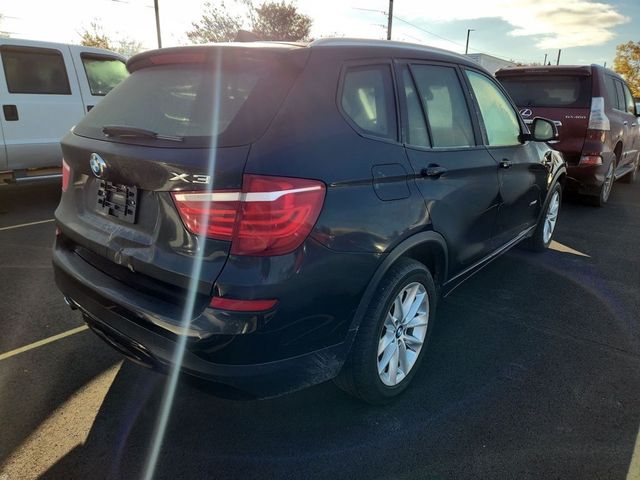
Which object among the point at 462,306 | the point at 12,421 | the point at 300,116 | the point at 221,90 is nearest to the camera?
the point at 300,116

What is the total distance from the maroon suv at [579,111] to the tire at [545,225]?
5.64 ft

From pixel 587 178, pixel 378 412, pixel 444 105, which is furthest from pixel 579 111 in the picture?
pixel 378 412

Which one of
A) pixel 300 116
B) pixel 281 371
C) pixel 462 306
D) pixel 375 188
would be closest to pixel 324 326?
pixel 281 371

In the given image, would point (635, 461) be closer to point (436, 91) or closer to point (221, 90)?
point (436, 91)

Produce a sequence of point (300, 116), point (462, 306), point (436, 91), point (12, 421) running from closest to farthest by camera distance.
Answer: point (300, 116) → point (12, 421) → point (436, 91) → point (462, 306)

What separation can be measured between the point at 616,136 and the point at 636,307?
4.18 m

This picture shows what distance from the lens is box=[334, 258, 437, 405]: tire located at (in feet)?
7.29

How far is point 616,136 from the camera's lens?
6.89 m

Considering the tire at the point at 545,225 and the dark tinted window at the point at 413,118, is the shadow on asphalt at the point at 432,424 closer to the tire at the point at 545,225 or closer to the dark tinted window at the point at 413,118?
the dark tinted window at the point at 413,118

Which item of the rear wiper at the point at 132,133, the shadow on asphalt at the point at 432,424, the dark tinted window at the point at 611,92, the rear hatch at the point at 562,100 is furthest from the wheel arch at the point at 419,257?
the dark tinted window at the point at 611,92

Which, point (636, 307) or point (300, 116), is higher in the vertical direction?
point (300, 116)

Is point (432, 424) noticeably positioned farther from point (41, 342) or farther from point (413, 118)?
point (41, 342)

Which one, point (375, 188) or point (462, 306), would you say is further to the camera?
point (462, 306)

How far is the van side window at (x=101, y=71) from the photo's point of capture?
6.90m
